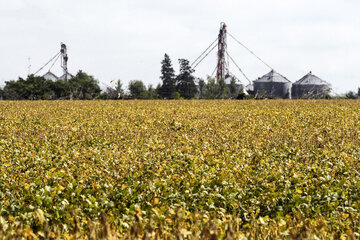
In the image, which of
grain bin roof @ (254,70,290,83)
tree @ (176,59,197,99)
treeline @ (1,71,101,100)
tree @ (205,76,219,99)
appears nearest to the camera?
treeline @ (1,71,101,100)

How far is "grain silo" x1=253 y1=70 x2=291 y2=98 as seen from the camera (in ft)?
272

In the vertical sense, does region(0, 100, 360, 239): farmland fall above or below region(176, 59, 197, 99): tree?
below

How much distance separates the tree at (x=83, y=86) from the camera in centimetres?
6341

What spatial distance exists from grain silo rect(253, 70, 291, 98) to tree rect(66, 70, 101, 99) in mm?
33505

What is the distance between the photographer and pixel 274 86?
83.2 meters

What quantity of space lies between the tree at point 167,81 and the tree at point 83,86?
1194 centimetres

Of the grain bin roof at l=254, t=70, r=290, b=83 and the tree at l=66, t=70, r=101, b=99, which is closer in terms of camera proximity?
the tree at l=66, t=70, r=101, b=99

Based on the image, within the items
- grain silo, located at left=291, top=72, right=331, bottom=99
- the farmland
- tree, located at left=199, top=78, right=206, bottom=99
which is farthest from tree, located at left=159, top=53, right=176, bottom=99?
the farmland

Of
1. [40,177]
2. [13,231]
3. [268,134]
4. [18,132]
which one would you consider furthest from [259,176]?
[18,132]

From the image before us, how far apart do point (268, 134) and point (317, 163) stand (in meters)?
5.13

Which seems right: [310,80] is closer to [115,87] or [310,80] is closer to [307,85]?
[307,85]

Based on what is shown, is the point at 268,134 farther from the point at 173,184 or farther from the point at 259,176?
the point at 173,184

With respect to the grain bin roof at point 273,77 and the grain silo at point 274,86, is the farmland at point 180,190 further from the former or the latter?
the grain bin roof at point 273,77

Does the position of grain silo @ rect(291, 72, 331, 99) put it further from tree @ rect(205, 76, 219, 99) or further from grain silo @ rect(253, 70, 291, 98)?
tree @ rect(205, 76, 219, 99)
